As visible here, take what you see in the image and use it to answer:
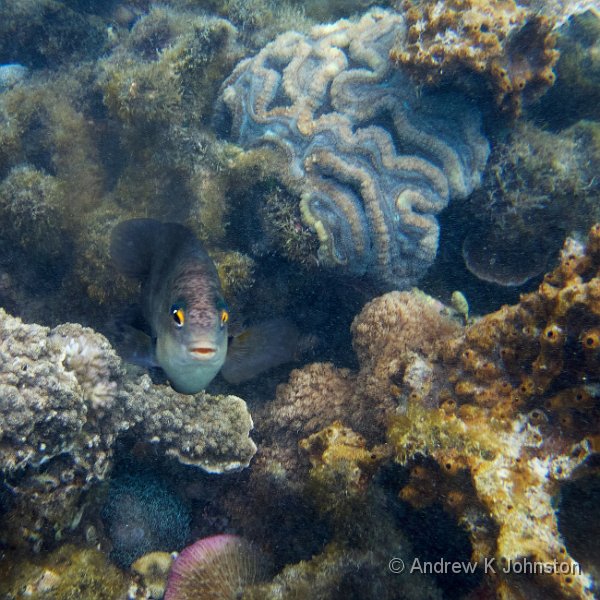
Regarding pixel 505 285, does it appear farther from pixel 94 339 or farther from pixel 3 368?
pixel 3 368

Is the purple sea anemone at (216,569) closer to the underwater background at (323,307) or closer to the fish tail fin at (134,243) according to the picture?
the underwater background at (323,307)

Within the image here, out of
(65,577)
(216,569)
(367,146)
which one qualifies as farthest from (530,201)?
(65,577)

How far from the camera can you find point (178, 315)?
2.64m

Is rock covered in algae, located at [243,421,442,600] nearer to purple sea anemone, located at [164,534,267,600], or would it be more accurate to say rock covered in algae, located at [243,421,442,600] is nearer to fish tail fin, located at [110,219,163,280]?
purple sea anemone, located at [164,534,267,600]

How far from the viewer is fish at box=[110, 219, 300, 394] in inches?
103

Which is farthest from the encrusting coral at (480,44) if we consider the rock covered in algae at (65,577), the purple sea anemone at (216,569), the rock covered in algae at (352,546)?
the rock covered in algae at (65,577)

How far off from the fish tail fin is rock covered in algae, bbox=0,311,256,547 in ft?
2.32

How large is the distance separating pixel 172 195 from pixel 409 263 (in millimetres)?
2786

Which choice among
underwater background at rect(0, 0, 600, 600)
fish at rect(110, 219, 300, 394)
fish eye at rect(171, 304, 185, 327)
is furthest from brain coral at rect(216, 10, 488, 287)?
fish eye at rect(171, 304, 185, 327)

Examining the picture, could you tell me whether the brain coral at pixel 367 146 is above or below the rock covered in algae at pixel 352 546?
above

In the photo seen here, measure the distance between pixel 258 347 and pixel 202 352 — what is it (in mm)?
579

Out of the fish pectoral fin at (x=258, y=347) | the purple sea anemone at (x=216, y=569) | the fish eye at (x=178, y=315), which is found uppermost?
the fish eye at (x=178, y=315)

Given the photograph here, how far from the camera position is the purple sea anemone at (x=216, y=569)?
3.15m

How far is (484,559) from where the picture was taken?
2.37 metres
